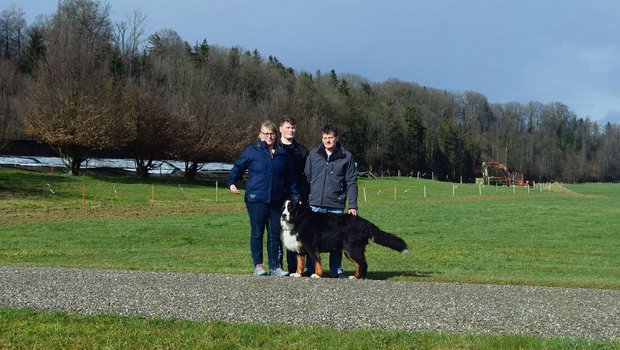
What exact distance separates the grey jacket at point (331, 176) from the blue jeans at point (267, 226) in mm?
773

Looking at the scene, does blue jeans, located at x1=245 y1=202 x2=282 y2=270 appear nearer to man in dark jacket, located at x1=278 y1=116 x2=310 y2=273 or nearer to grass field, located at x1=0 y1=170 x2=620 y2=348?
man in dark jacket, located at x1=278 y1=116 x2=310 y2=273

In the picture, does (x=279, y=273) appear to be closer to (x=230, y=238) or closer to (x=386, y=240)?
(x=386, y=240)

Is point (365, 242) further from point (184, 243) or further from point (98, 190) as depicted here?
point (98, 190)

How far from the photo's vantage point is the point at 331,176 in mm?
12234

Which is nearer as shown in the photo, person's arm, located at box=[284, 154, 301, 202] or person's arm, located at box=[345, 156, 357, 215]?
person's arm, located at box=[284, 154, 301, 202]

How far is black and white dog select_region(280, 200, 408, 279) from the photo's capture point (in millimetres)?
11719

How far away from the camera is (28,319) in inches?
310

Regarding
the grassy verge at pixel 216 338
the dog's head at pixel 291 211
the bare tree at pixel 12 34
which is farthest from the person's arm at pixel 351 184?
the bare tree at pixel 12 34

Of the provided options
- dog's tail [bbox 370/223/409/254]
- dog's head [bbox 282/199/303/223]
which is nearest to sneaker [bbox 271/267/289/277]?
dog's head [bbox 282/199/303/223]

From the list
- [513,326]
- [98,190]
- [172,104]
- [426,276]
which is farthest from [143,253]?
[172,104]

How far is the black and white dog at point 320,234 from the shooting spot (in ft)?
38.4

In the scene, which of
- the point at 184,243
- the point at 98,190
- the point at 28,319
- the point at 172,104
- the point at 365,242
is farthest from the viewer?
the point at 172,104

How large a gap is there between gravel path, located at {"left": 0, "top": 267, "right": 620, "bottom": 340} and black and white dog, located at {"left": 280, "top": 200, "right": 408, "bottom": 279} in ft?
2.58

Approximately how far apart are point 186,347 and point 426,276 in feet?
23.9
